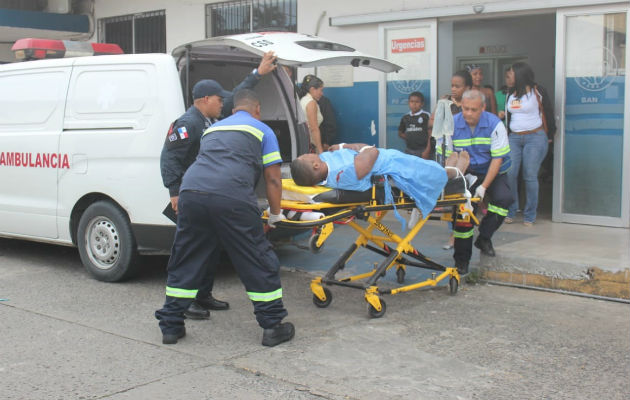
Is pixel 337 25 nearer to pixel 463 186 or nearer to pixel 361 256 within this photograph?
pixel 361 256

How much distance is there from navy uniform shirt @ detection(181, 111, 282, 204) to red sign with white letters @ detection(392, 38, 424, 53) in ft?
16.9

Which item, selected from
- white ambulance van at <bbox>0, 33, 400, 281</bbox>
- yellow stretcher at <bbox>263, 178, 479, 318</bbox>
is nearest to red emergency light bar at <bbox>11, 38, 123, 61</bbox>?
white ambulance van at <bbox>0, 33, 400, 281</bbox>

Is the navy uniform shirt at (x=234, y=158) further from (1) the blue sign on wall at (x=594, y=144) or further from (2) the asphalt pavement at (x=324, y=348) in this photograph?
(1) the blue sign on wall at (x=594, y=144)

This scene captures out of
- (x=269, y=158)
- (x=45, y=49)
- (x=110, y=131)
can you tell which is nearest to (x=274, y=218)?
(x=269, y=158)

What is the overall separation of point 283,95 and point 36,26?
26.0 ft

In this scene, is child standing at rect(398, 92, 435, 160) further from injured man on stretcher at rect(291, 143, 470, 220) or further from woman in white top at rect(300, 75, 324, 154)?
injured man on stretcher at rect(291, 143, 470, 220)

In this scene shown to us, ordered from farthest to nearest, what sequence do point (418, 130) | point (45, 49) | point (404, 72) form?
point (404, 72) < point (418, 130) < point (45, 49)

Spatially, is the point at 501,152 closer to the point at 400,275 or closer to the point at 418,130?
the point at 400,275

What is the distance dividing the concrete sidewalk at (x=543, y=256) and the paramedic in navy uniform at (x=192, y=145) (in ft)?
5.58

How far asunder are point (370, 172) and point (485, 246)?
1980mm

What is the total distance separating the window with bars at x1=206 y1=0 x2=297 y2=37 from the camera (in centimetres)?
1113

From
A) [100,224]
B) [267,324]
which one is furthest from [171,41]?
[267,324]

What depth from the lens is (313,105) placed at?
926 cm

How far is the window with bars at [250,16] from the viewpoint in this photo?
1113 cm
